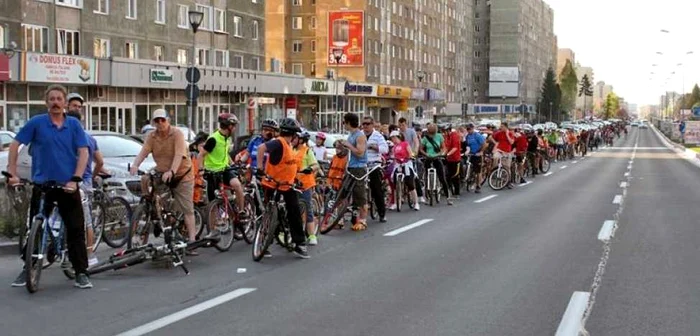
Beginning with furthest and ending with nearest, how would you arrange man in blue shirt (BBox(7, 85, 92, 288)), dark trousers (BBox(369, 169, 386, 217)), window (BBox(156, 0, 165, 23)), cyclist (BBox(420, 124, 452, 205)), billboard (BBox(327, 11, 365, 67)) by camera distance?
billboard (BBox(327, 11, 365, 67)) → window (BBox(156, 0, 165, 23)) → cyclist (BBox(420, 124, 452, 205)) → dark trousers (BBox(369, 169, 386, 217)) → man in blue shirt (BBox(7, 85, 92, 288))

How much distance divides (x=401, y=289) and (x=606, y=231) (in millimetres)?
6284

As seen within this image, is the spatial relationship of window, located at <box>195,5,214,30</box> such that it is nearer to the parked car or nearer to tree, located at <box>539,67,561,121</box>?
the parked car

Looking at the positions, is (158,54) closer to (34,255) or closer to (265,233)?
(265,233)

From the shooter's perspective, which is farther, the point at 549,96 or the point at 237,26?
the point at 549,96

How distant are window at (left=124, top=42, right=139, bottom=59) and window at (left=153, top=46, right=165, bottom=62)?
1.51 meters

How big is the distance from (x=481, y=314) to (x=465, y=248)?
14.2ft

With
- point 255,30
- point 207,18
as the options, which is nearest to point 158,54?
point 207,18

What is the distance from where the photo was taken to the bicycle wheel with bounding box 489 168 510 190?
24.5 m

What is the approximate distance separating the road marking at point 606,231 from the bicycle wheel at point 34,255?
8009 millimetres

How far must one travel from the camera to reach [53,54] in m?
34.2

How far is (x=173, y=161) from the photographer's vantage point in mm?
10211

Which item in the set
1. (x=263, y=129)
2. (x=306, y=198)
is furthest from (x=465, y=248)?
(x=263, y=129)

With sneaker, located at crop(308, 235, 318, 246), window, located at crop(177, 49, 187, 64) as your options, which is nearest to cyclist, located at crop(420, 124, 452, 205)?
sneaker, located at crop(308, 235, 318, 246)

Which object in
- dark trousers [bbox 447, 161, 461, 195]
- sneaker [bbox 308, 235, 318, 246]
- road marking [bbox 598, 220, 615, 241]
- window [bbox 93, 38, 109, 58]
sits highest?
window [bbox 93, 38, 109, 58]
